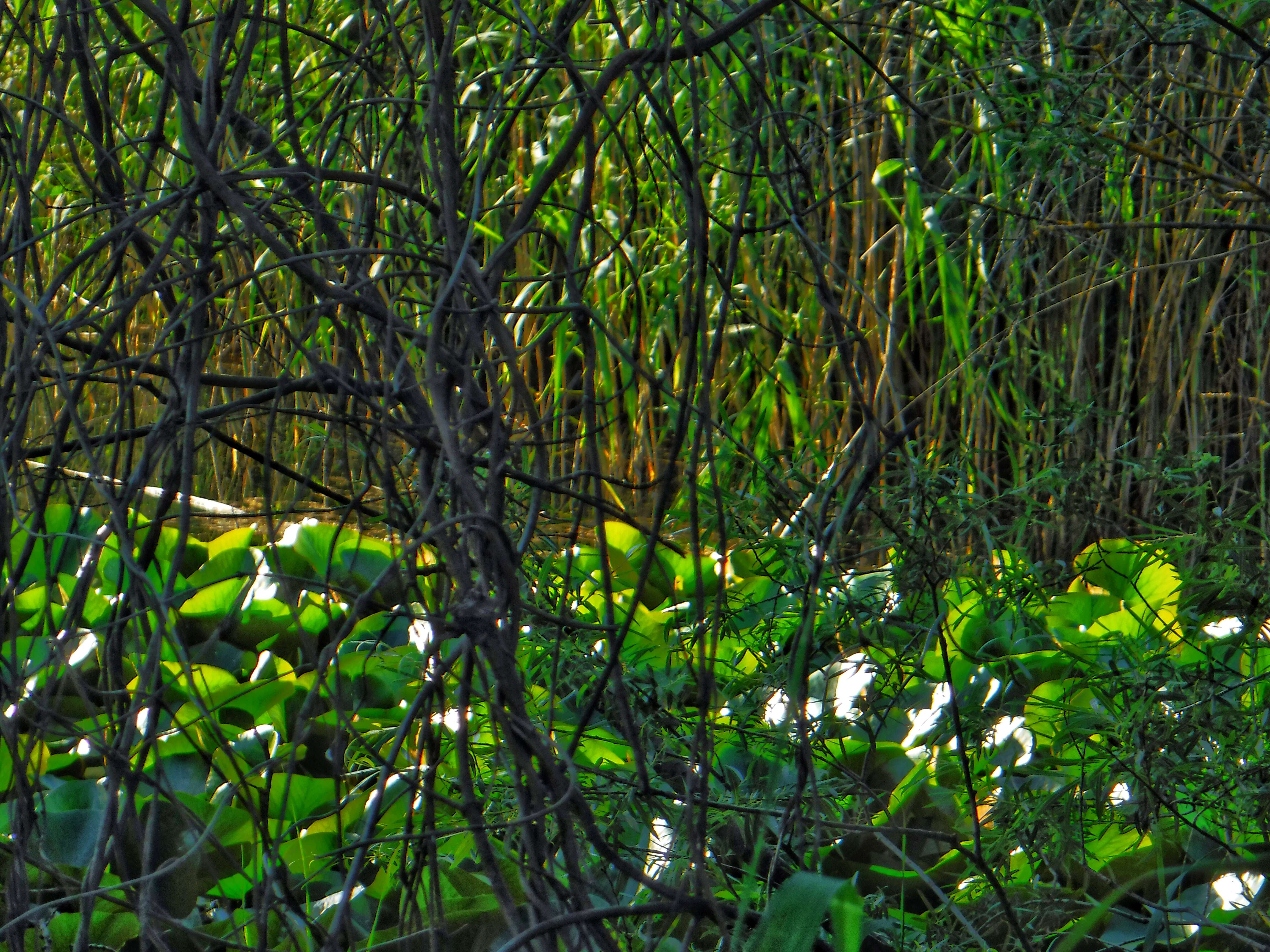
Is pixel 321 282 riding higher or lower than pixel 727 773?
higher

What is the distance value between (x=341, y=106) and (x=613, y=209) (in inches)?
57.3

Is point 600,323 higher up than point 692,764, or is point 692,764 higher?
point 600,323

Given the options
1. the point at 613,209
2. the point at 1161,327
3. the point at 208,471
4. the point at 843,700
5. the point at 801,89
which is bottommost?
the point at 208,471

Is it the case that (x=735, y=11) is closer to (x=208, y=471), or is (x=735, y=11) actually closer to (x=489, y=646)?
(x=489, y=646)

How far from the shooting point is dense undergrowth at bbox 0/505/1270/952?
25.6 inches

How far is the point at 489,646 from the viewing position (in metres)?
0.53

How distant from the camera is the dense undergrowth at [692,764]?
2.14ft

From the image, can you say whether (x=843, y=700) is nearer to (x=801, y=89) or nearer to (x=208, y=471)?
(x=801, y=89)

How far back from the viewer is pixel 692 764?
64 centimetres

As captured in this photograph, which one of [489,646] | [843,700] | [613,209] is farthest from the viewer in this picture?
[613,209]

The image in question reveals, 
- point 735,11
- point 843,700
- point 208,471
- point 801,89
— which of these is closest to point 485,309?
point 735,11

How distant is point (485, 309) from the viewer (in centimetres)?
59

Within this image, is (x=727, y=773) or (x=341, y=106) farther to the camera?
(x=727, y=773)

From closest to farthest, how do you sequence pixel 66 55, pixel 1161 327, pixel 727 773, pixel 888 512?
pixel 66 55 → pixel 888 512 → pixel 727 773 → pixel 1161 327
